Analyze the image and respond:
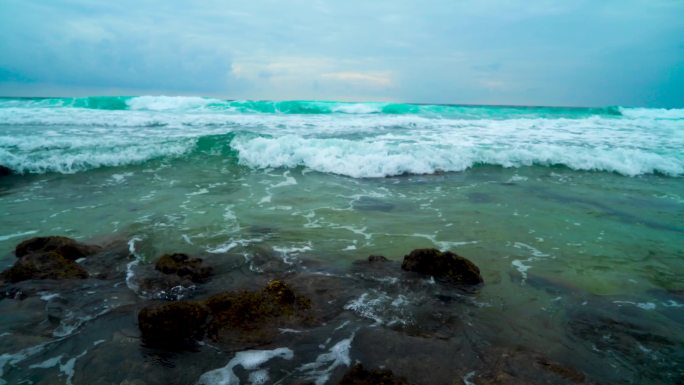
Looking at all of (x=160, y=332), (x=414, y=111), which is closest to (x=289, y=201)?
(x=160, y=332)

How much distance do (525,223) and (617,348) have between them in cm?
400

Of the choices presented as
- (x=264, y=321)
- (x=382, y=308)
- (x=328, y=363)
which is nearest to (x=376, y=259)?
(x=382, y=308)

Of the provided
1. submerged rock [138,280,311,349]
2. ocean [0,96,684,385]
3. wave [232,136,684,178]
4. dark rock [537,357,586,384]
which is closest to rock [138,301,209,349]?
submerged rock [138,280,311,349]

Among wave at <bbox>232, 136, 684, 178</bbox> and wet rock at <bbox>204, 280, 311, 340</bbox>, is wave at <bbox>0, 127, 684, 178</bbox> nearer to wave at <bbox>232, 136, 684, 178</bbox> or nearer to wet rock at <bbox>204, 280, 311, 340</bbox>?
wave at <bbox>232, 136, 684, 178</bbox>

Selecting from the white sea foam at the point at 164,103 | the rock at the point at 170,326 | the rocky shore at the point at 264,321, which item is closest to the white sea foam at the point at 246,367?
the rocky shore at the point at 264,321

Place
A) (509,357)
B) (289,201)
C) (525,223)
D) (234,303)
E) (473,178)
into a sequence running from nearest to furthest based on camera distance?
1. (509,357)
2. (234,303)
3. (525,223)
4. (289,201)
5. (473,178)

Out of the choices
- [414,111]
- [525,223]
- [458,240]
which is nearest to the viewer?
[458,240]

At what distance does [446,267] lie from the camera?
4.80 metres

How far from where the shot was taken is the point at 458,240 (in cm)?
640

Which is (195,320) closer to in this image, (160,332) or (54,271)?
(160,332)

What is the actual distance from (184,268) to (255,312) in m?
1.42

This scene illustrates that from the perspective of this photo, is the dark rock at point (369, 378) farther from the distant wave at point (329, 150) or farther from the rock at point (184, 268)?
the distant wave at point (329, 150)

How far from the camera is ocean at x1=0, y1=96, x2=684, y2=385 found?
11.0 feet

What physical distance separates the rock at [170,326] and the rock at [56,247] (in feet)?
8.07
